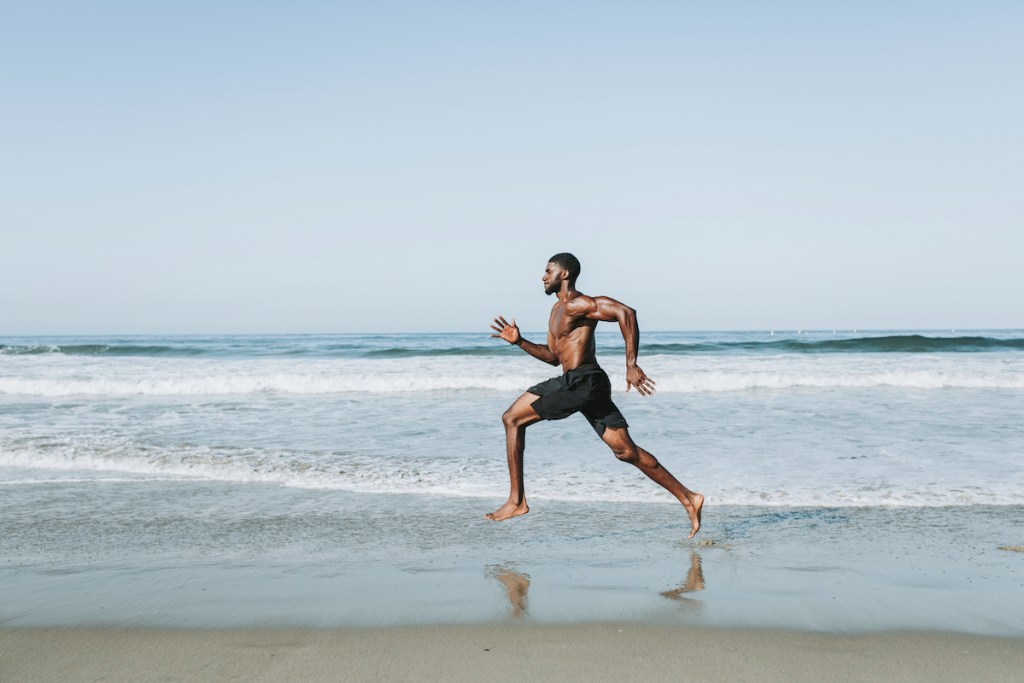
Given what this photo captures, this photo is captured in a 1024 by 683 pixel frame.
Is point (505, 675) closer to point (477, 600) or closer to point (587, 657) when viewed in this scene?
point (587, 657)

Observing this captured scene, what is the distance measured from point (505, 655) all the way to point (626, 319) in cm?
229

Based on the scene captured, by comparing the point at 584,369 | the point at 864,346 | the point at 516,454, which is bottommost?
the point at 516,454

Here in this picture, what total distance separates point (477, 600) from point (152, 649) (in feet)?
4.98

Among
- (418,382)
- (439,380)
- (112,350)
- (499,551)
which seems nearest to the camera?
(499,551)

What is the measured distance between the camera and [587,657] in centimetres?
338

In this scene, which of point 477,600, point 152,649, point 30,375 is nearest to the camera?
point 152,649

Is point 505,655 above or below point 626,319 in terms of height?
below

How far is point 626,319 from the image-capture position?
198 inches

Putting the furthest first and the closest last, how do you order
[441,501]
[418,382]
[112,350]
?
1. [112,350]
2. [418,382]
3. [441,501]

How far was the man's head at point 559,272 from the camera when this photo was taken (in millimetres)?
5348

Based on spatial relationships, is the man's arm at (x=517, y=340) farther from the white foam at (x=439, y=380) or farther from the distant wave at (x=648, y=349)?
the distant wave at (x=648, y=349)

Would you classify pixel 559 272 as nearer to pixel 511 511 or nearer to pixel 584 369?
pixel 584 369

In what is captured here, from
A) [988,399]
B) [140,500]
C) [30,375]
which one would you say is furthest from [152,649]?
[30,375]

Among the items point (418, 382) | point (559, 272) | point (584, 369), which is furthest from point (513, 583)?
point (418, 382)
